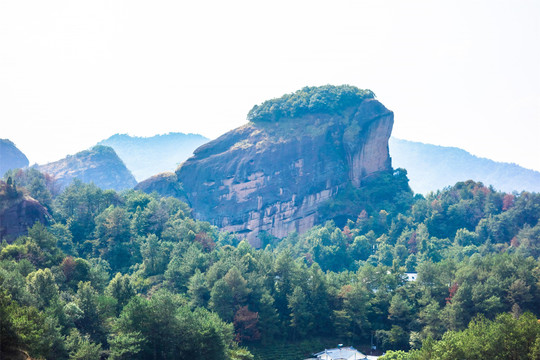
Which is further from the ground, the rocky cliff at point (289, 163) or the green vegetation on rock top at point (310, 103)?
the green vegetation on rock top at point (310, 103)

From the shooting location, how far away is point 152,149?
584 ft

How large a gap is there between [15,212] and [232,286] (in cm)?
2067

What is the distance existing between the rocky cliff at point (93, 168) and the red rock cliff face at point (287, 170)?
104 feet

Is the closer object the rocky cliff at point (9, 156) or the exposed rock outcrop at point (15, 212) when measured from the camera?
the exposed rock outcrop at point (15, 212)

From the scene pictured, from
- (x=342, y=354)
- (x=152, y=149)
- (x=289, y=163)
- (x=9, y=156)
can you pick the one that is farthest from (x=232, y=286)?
(x=152, y=149)

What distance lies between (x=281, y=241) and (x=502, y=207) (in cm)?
3119

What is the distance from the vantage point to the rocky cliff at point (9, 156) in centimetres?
10098

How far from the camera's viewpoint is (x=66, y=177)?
336 ft

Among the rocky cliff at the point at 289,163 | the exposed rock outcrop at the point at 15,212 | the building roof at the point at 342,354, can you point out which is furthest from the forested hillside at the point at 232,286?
the rocky cliff at the point at 289,163

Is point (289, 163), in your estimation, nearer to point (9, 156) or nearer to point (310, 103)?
point (310, 103)

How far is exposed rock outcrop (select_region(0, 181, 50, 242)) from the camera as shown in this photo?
4416 centimetres

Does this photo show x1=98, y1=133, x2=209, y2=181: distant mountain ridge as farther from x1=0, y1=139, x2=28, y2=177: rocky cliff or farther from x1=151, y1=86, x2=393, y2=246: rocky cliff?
x1=151, y1=86, x2=393, y2=246: rocky cliff

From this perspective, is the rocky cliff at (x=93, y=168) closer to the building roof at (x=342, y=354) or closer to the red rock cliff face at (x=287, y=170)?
the red rock cliff face at (x=287, y=170)

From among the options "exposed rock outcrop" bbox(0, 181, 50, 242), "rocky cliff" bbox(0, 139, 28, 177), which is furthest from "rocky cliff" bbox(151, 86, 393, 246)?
"rocky cliff" bbox(0, 139, 28, 177)
